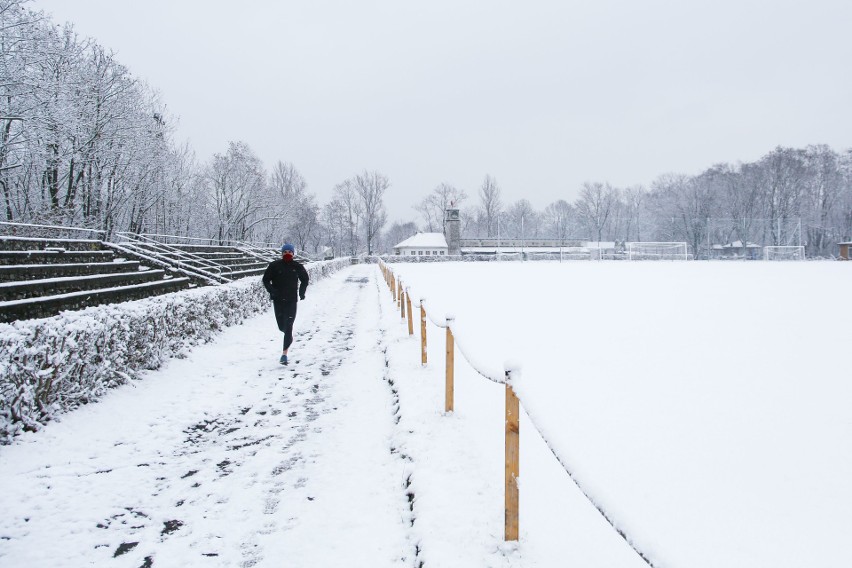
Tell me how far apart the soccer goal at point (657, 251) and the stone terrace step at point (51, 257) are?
62.9m

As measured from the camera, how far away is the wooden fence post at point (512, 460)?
106 inches

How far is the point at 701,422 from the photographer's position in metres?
5.09

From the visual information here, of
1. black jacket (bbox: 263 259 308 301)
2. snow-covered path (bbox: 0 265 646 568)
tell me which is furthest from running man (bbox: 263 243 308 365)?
snow-covered path (bbox: 0 265 646 568)

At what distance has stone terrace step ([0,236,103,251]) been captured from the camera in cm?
1044

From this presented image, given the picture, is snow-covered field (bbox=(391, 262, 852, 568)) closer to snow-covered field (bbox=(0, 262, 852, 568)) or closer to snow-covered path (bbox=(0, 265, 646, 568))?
snow-covered field (bbox=(0, 262, 852, 568))

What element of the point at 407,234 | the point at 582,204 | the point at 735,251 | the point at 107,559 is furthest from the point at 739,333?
the point at 407,234

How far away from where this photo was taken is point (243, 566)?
285cm

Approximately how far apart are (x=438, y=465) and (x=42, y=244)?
12779 mm

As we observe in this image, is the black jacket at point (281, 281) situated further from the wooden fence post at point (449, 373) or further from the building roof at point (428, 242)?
the building roof at point (428, 242)

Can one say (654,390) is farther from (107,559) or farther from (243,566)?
(107,559)

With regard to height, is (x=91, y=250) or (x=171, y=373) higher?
(x=91, y=250)

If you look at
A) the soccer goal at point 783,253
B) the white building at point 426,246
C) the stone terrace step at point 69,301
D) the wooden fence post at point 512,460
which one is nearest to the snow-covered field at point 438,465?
the wooden fence post at point 512,460

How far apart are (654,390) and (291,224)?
65369mm

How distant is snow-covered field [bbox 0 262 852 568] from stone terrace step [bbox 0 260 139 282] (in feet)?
15.6
